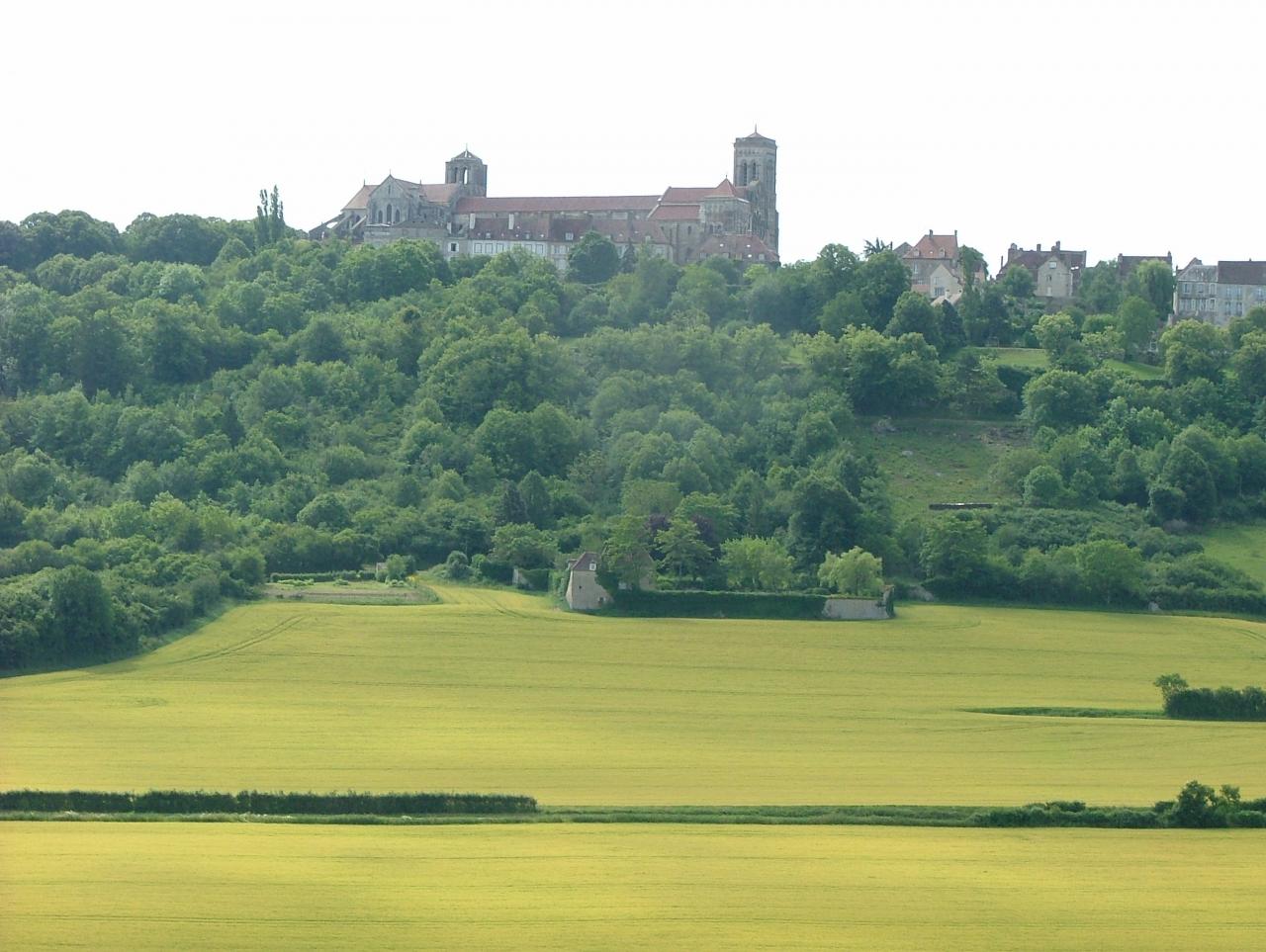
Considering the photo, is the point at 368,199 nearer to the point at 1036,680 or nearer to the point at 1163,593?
the point at 1163,593

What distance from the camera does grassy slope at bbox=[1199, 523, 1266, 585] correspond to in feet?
277

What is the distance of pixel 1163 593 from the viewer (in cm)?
7888

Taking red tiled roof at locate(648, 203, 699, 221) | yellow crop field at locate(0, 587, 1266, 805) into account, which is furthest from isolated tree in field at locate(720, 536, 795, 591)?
red tiled roof at locate(648, 203, 699, 221)

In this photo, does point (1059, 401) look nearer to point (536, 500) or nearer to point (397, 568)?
point (536, 500)

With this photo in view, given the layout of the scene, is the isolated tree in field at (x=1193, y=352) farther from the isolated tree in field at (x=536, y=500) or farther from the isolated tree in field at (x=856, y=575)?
the isolated tree in field at (x=536, y=500)

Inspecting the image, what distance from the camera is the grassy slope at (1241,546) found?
84.4m

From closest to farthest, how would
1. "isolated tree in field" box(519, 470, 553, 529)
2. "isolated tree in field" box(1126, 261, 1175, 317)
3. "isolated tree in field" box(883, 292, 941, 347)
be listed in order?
"isolated tree in field" box(519, 470, 553, 529), "isolated tree in field" box(883, 292, 941, 347), "isolated tree in field" box(1126, 261, 1175, 317)

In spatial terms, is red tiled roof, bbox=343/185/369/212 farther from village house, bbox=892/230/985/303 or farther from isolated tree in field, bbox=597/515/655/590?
isolated tree in field, bbox=597/515/655/590

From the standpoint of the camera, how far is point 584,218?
13950 cm

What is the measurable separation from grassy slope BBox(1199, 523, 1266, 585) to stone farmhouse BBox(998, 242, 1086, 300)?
3757 cm

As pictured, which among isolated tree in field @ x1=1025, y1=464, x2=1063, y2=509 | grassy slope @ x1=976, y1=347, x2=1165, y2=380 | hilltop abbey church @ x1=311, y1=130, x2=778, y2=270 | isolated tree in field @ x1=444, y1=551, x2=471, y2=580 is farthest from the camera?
hilltop abbey church @ x1=311, y1=130, x2=778, y2=270

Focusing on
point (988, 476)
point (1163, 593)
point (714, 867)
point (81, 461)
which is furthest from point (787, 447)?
point (714, 867)

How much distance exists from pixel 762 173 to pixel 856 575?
70966 millimetres

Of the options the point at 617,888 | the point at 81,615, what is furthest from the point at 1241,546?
the point at 617,888
